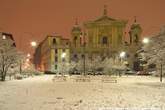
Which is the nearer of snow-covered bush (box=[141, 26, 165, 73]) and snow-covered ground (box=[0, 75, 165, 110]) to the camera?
snow-covered ground (box=[0, 75, 165, 110])

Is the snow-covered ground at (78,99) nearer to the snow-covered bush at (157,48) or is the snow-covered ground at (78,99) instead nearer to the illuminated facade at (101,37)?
the snow-covered bush at (157,48)

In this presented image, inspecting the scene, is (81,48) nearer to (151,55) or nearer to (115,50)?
(115,50)

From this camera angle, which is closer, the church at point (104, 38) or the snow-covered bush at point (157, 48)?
the snow-covered bush at point (157, 48)

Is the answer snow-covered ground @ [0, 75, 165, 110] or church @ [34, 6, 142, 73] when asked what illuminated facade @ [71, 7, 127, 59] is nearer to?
church @ [34, 6, 142, 73]

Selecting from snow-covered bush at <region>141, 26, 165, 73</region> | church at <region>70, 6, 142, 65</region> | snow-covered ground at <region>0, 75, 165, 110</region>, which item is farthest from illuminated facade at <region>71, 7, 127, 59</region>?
snow-covered ground at <region>0, 75, 165, 110</region>

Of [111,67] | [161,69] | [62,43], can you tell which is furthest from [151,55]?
[62,43]

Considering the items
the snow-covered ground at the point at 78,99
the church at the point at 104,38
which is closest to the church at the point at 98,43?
the church at the point at 104,38

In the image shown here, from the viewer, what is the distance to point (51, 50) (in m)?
141

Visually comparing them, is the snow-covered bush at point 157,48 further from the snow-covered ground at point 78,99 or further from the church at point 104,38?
the church at point 104,38

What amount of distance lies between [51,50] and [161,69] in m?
98.0

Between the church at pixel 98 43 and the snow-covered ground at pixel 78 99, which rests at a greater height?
the church at pixel 98 43

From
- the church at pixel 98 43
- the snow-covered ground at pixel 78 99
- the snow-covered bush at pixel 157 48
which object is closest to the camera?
the snow-covered ground at pixel 78 99

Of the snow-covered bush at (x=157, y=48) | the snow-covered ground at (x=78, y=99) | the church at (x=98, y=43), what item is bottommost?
the snow-covered ground at (x=78, y=99)

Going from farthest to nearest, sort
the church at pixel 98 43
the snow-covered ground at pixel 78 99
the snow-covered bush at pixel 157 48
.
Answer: the church at pixel 98 43 → the snow-covered bush at pixel 157 48 → the snow-covered ground at pixel 78 99
